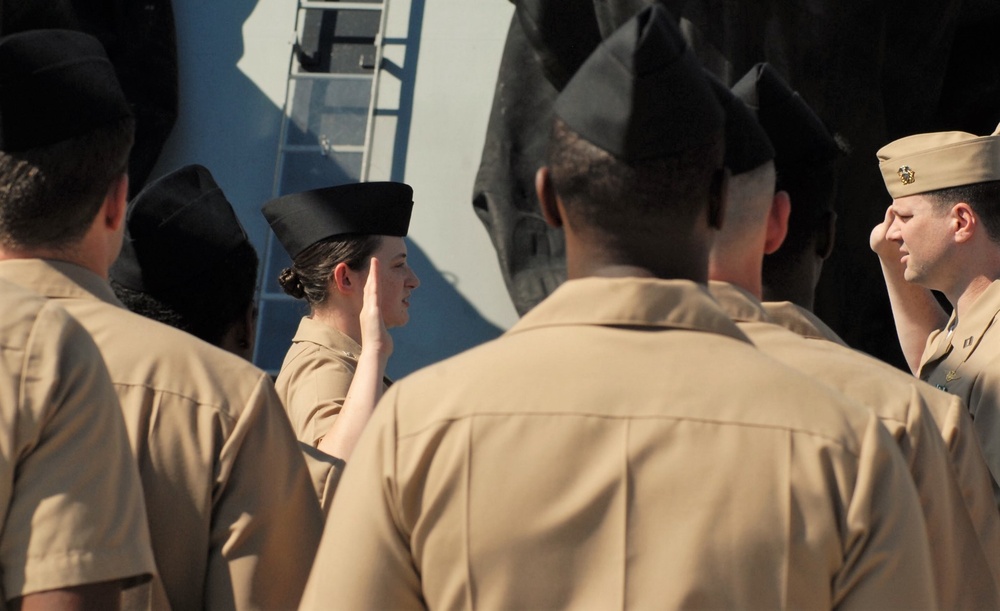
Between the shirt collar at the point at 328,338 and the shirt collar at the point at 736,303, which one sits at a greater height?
the shirt collar at the point at 736,303

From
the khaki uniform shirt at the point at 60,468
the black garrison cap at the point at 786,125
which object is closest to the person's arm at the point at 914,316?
the black garrison cap at the point at 786,125

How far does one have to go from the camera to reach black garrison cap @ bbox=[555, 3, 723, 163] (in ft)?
4.95

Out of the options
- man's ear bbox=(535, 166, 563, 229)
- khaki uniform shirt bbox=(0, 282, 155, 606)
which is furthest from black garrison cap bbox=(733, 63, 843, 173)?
khaki uniform shirt bbox=(0, 282, 155, 606)

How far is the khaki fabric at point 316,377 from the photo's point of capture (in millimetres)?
3006

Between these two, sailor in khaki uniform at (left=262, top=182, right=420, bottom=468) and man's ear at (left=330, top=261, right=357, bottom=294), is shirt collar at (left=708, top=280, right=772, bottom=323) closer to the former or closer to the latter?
sailor in khaki uniform at (left=262, top=182, right=420, bottom=468)

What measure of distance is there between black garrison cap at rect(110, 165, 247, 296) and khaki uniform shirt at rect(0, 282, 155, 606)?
26.4 inches

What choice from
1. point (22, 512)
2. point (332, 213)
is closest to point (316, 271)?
point (332, 213)

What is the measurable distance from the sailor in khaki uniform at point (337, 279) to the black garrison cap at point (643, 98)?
1.52 meters

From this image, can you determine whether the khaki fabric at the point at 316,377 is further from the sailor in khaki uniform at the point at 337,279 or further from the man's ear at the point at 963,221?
the man's ear at the point at 963,221

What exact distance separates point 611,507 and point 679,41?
0.45 m

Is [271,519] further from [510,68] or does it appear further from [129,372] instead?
→ [510,68]

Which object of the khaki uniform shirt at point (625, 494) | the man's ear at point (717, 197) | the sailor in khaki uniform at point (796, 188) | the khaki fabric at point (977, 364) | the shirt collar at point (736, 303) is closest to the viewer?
the khaki uniform shirt at point (625, 494)

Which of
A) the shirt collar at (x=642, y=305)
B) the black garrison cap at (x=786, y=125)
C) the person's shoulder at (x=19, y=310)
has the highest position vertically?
the black garrison cap at (x=786, y=125)

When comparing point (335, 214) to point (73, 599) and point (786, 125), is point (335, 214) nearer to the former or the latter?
point (786, 125)
